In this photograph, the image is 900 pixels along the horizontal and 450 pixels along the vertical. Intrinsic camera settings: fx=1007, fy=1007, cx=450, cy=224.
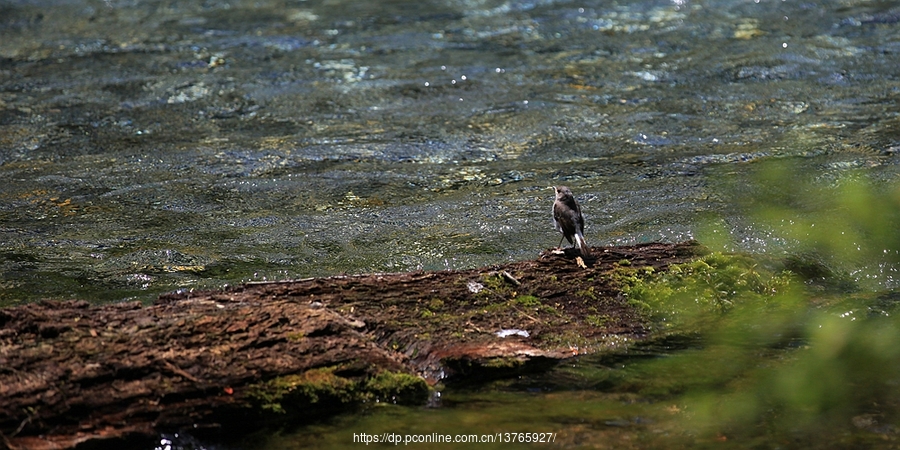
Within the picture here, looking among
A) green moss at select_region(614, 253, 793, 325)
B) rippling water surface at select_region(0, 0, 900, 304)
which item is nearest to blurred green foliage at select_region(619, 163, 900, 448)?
green moss at select_region(614, 253, 793, 325)

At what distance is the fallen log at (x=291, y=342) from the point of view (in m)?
3.95

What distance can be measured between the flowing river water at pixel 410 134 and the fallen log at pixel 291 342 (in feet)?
0.78

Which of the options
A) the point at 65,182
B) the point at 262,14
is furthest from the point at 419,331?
the point at 262,14

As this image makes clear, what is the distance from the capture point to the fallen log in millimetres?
3945

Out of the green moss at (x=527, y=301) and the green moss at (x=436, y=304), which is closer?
the green moss at (x=436, y=304)

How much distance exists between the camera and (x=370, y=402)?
443 cm

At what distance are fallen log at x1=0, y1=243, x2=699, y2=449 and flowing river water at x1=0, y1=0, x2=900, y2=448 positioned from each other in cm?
24

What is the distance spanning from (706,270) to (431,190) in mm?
3313

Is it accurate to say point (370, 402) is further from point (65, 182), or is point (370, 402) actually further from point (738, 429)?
point (65, 182)

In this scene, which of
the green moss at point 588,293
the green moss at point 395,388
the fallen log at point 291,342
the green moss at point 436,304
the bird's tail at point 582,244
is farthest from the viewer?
the bird's tail at point 582,244

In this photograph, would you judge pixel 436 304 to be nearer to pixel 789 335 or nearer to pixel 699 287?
pixel 699 287

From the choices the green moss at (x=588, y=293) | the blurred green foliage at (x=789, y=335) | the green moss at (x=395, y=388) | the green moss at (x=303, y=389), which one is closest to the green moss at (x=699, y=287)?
the blurred green foliage at (x=789, y=335)

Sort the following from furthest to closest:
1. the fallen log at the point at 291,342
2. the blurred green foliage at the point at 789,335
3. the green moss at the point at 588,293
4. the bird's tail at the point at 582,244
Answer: the bird's tail at the point at 582,244 → the green moss at the point at 588,293 → the fallen log at the point at 291,342 → the blurred green foliage at the point at 789,335

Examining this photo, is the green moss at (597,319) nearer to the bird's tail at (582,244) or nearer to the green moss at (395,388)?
the bird's tail at (582,244)
